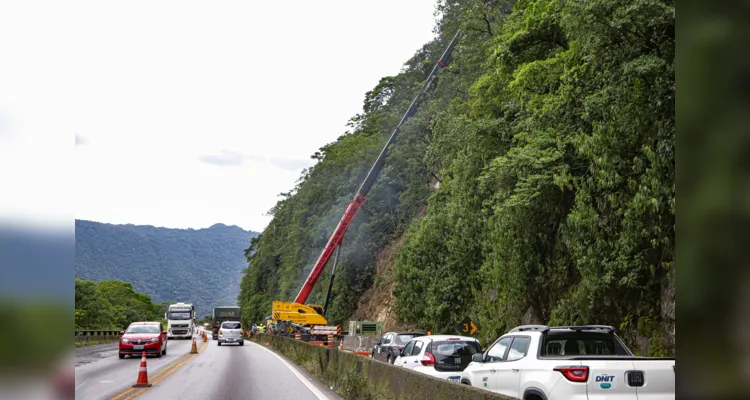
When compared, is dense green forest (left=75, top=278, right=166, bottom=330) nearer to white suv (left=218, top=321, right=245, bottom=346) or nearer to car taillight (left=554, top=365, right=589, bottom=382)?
white suv (left=218, top=321, right=245, bottom=346)

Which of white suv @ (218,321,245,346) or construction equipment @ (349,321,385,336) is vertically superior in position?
construction equipment @ (349,321,385,336)

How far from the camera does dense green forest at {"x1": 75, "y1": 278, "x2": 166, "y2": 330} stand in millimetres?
82625

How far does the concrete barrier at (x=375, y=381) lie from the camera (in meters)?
8.79

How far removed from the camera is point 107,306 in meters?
106

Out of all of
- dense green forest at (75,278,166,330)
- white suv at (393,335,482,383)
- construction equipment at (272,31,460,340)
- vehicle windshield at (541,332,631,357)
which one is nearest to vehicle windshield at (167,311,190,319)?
dense green forest at (75,278,166,330)

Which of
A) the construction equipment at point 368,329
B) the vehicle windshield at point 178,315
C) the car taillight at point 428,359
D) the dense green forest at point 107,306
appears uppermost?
the car taillight at point 428,359

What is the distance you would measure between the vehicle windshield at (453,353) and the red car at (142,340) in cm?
2035

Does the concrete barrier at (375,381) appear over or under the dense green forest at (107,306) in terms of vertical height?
over

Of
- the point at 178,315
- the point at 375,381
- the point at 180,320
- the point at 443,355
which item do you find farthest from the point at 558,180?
the point at 180,320

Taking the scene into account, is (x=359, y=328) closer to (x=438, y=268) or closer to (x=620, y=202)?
(x=438, y=268)

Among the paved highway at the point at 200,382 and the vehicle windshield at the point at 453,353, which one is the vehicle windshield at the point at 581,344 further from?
the paved highway at the point at 200,382

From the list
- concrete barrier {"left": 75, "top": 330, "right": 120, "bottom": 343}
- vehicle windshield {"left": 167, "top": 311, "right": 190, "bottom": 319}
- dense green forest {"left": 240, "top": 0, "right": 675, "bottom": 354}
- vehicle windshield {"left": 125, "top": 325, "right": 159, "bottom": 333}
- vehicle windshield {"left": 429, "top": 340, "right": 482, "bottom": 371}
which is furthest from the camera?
vehicle windshield {"left": 167, "top": 311, "right": 190, "bottom": 319}

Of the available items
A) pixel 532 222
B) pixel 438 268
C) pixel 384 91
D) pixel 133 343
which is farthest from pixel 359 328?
pixel 384 91

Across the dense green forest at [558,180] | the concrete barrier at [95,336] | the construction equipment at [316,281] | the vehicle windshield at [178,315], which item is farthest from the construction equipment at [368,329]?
the vehicle windshield at [178,315]
